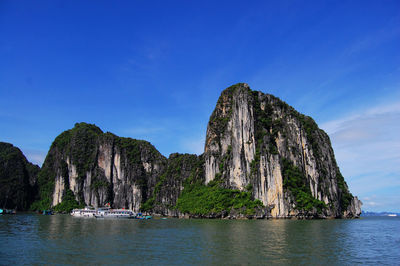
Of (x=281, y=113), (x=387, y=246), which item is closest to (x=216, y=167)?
(x=281, y=113)

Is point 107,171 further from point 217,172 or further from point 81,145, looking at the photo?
point 217,172

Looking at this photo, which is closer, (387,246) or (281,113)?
(387,246)

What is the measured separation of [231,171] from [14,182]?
11062 cm

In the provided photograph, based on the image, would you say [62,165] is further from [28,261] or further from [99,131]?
[28,261]

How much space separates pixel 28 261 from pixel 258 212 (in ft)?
196

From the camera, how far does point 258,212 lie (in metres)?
75.0

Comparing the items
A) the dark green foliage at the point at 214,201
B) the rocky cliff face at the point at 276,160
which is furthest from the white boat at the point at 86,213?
the rocky cliff face at the point at 276,160

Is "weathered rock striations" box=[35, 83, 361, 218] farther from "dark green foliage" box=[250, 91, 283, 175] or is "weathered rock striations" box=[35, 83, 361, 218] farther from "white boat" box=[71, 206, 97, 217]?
"white boat" box=[71, 206, 97, 217]

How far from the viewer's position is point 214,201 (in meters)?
84.4

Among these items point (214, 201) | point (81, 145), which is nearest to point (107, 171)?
point (81, 145)

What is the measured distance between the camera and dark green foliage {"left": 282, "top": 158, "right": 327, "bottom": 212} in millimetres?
73875

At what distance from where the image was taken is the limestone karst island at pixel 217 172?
79000mm

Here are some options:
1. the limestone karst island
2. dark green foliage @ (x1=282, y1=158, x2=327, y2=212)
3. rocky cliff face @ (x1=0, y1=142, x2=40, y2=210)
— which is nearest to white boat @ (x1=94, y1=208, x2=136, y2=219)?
the limestone karst island

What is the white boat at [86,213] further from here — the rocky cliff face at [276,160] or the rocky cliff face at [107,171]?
the rocky cliff face at [276,160]
